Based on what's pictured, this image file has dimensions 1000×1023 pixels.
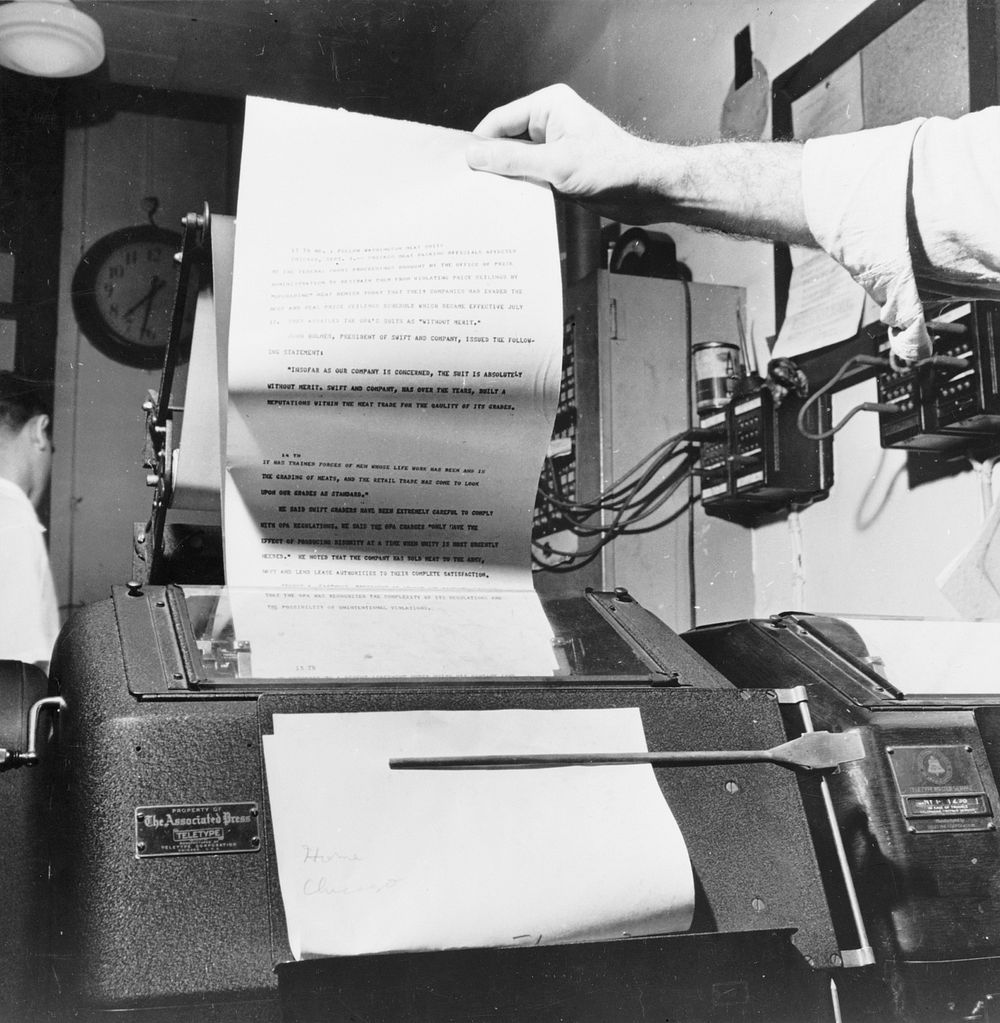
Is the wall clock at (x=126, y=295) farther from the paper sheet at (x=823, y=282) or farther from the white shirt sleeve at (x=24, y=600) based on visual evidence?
the paper sheet at (x=823, y=282)

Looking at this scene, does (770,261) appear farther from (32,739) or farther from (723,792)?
(32,739)

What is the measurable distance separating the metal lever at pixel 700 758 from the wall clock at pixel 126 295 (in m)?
3.23

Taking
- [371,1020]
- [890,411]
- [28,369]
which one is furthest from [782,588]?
[28,369]

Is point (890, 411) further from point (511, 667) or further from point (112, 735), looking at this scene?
point (112, 735)

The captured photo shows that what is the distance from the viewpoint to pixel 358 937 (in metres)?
0.52

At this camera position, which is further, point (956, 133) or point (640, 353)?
point (640, 353)

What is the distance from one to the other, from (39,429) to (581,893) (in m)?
3.34

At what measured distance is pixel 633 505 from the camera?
2.14 metres

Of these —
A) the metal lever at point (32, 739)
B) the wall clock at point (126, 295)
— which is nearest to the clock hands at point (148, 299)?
the wall clock at point (126, 295)

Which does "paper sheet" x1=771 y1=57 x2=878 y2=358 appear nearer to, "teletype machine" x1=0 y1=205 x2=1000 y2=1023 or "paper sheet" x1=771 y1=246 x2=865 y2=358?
"paper sheet" x1=771 y1=246 x2=865 y2=358

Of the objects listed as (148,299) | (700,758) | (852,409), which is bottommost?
(700,758)

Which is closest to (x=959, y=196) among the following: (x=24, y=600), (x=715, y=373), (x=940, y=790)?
(x=940, y=790)

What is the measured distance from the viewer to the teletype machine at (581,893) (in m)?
0.54

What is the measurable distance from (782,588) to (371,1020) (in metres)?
1.65
